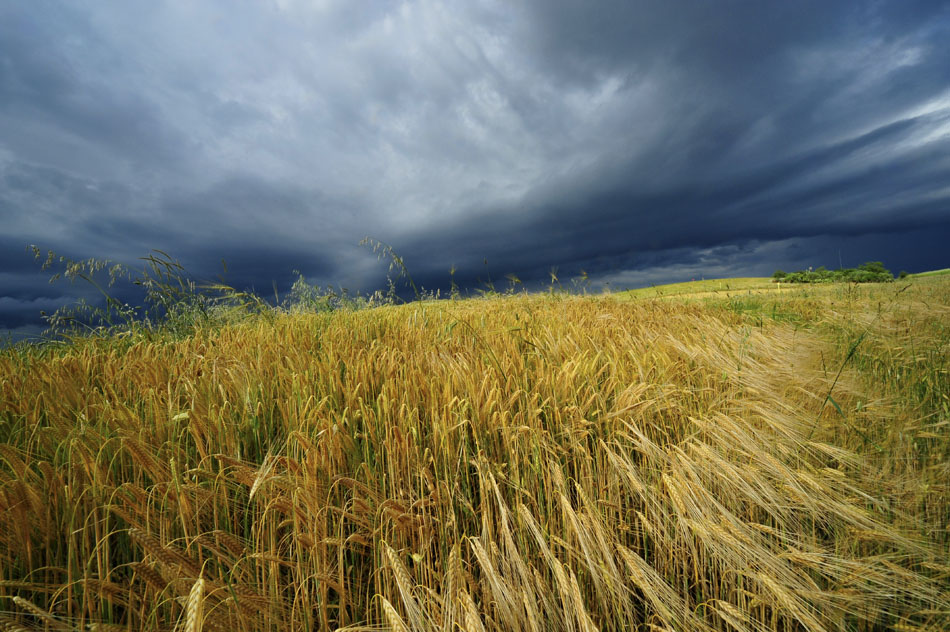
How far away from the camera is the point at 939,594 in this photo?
1.17 m

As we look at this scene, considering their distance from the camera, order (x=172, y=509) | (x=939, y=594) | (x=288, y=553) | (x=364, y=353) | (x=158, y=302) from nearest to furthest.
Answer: (x=939, y=594)
(x=172, y=509)
(x=288, y=553)
(x=364, y=353)
(x=158, y=302)

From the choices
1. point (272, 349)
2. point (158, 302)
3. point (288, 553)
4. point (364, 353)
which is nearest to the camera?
point (288, 553)

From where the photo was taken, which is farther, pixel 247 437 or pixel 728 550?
pixel 247 437

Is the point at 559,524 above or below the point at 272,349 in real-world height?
below

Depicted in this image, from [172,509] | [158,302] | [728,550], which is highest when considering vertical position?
[158,302]

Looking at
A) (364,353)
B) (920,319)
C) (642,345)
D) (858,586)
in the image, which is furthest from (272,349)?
(920,319)

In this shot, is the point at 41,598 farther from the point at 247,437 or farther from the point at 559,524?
the point at 559,524

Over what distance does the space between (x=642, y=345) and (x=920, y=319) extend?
3361 millimetres

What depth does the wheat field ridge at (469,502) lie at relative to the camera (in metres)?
1.13

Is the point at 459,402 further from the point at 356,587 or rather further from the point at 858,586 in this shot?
the point at 858,586

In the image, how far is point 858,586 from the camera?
1266 millimetres

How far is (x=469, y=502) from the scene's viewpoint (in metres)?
1.44

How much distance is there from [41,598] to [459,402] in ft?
5.11

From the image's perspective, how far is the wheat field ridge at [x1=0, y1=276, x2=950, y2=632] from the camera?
1.13m
